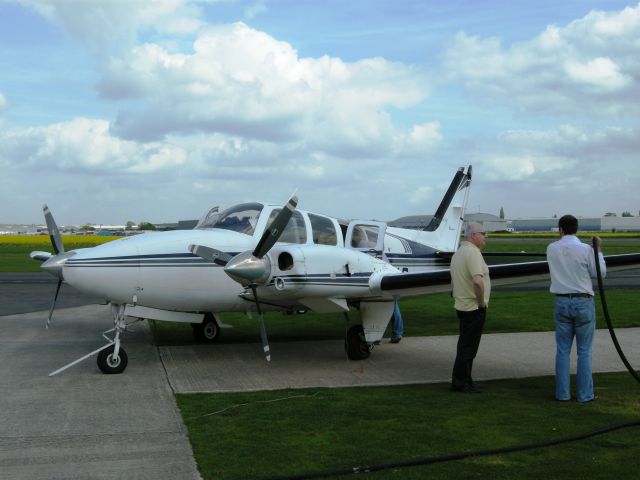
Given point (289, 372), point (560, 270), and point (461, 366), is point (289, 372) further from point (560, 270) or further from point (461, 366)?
point (560, 270)

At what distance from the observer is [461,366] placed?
851cm

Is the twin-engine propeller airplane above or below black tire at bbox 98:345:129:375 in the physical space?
above

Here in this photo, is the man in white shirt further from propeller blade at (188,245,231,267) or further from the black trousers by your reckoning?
propeller blade at (188,245,231,267)

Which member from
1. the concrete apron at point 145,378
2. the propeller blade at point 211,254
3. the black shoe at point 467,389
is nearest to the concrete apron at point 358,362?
the concrete apron at point 145,378

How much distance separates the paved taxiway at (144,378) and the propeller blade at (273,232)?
181 centimetres

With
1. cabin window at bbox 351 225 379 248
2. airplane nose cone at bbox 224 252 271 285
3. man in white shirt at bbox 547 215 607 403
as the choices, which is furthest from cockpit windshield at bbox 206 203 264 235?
man in white shirt at bbox 547 215 607 403

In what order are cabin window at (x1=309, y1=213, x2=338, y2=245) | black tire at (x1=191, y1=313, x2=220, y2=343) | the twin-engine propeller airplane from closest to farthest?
the twin-engine propeller airplane
cabin window at (x1=309, y1=213, x2=338, y2=245)
black tire at (x1=191, y1=313, x2=220, y2=343)

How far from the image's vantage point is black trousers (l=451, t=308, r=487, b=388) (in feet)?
27.7

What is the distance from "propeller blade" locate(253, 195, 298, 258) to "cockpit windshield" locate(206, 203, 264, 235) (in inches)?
55.9

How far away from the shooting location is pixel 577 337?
793 cm

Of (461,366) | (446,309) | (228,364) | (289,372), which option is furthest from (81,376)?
(446,309)

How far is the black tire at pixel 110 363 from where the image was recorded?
977 cm

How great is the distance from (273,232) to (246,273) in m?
0.69

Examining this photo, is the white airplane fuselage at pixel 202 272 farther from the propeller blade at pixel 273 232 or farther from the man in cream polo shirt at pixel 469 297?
the man in cream polo shirt at pixel 469 297
